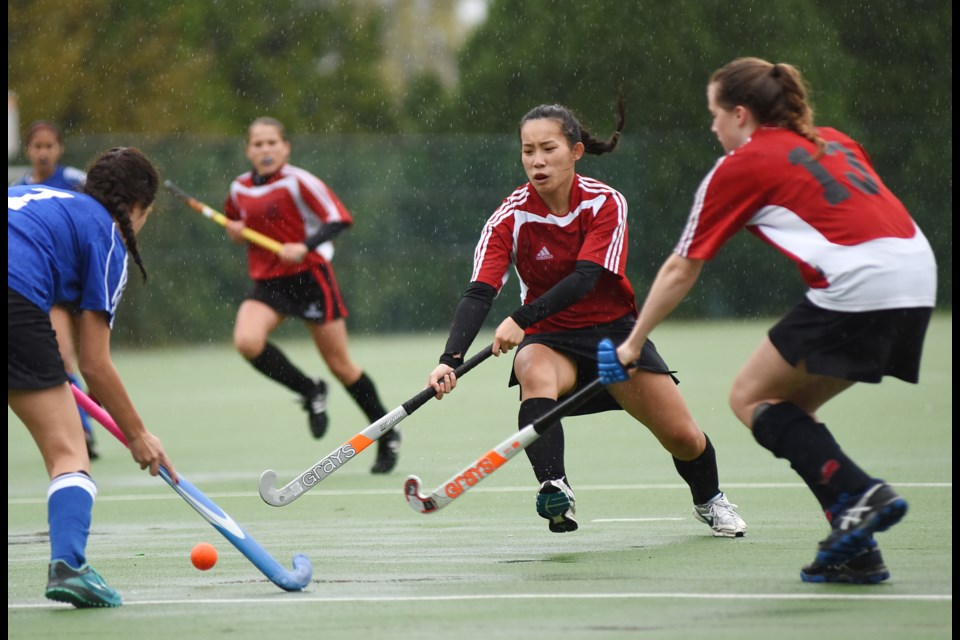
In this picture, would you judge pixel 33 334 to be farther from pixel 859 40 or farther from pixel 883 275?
pixel 859 40

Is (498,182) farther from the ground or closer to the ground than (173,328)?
farther from the ground

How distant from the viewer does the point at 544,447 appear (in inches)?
197

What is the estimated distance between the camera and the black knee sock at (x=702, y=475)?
5.29 m

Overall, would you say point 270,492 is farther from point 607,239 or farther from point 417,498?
point 607,239

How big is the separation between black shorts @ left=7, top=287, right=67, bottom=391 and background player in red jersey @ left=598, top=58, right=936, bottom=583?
1548mm

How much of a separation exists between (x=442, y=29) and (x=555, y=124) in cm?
2874

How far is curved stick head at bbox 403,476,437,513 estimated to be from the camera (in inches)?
187

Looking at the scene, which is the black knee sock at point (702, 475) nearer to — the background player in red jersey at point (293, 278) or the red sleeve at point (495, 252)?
the red sleeve at point (495, 252)

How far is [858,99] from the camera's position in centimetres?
1981

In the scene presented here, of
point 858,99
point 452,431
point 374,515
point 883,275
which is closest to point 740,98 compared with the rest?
point 883,275

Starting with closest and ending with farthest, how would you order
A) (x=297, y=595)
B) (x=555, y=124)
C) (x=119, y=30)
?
(x=297, y=595) → (x=555, y=124) → (x=119, y=30)

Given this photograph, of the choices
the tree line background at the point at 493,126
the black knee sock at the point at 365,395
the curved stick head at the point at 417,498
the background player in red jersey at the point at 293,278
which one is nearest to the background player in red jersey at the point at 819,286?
the curved stick head at the point at 417,498

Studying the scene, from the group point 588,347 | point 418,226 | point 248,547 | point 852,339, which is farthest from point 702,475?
point 418,226

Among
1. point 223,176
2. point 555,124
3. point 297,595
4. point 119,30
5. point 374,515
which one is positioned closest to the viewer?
point 297,595
